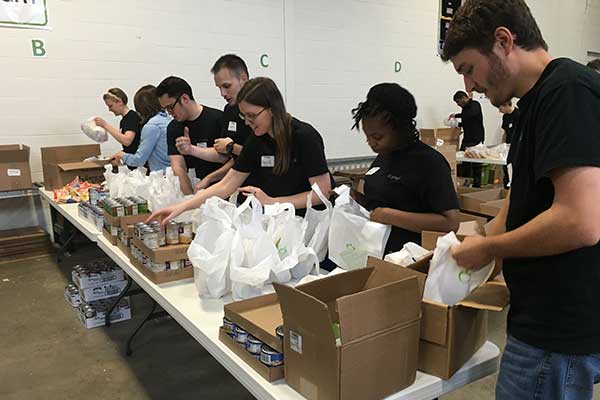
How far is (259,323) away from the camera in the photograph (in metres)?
1.22

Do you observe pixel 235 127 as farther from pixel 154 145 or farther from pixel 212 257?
pixel 212 257

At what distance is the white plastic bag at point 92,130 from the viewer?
4.25 meters

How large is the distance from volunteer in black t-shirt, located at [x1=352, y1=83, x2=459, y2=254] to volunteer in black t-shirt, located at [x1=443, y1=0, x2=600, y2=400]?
0.63 metres

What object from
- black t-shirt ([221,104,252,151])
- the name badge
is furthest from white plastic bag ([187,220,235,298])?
black t-shirt ([221,104,252,151])

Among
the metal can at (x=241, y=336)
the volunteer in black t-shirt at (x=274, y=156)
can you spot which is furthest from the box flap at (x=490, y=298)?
the volunteer in black t-shirt at (x=274, y=156)

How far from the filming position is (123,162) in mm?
3750

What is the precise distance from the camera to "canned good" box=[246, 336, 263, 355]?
1140 mm

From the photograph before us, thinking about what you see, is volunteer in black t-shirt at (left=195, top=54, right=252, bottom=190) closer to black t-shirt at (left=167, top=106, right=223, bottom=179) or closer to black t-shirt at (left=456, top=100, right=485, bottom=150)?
black t-shirt at (left=167, top=106, right=223, bottom=179)

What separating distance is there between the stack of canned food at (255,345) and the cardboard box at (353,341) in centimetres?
4

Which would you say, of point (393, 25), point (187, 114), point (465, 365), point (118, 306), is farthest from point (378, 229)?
point (393, 25)

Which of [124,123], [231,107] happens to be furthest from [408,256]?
[124,123]

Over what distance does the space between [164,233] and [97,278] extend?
5.26ft

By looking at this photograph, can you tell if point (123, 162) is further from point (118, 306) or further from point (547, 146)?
point (547, 146)

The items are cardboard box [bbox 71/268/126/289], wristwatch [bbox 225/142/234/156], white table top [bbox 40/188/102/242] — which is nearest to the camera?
white table top [bbox 40/188/102/242]
